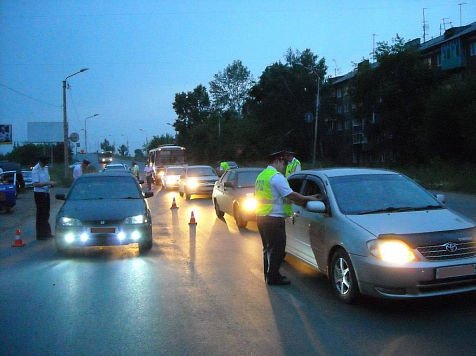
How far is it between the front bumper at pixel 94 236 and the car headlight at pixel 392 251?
5067mm

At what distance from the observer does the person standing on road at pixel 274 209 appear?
22.4 ft

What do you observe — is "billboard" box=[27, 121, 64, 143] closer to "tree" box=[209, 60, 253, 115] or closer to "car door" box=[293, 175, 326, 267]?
"tree" box=[209, 60, 253, 115]

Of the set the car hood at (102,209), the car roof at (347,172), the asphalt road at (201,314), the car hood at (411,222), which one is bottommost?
the asphalt road at (201,314)

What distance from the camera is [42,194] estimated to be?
1166 centimetres

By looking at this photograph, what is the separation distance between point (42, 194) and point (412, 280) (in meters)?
9.02

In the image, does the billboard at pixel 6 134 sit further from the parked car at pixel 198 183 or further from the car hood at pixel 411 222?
the car hood at pixel 411 222

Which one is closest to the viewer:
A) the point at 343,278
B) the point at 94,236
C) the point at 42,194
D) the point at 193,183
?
the point at 343,278

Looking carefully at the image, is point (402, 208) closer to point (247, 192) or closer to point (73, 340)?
point (73, 340)

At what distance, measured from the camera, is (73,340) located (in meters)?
4.96

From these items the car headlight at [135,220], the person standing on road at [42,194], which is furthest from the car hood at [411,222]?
the person standing on road at [42,194]

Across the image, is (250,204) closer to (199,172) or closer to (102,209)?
(102,209)

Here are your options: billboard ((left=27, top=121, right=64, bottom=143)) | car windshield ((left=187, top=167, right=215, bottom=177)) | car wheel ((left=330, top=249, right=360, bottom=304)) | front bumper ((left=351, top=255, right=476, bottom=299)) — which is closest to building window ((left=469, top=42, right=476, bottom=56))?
car windshield ((left=187, top=167, right=215, bottom=177))

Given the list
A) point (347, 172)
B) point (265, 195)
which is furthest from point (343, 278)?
point (347, 172)

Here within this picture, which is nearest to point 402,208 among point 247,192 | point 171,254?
point 171,254
